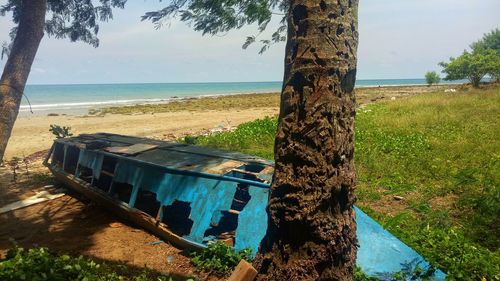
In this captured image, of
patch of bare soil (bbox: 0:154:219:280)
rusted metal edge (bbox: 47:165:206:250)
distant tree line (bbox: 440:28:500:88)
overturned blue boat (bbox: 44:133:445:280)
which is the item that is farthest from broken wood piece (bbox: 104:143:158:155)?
distant tree line (bbox: 440:28:500:88)

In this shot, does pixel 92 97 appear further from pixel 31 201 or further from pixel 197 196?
pixel 197 196

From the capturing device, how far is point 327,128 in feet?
9.41

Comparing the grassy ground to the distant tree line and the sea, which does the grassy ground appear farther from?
the distant tree line

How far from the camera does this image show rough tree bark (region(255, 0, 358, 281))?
9.43 feet

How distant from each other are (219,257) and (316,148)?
10.4ft

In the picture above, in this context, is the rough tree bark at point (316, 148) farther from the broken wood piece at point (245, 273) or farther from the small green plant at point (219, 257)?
the small green plant at point (219, 257)

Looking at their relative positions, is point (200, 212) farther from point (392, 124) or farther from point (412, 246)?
point (392, 124)

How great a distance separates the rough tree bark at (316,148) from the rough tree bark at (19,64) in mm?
3546

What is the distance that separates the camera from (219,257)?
213 inches

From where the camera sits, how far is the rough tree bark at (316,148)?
288 cm

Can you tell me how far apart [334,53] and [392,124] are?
47.1 feet

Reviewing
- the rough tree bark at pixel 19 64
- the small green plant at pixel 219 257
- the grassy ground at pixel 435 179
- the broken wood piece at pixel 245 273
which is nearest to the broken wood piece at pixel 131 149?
the small green plant at pixel 219 257

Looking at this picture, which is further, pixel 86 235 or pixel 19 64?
pixel 86 235

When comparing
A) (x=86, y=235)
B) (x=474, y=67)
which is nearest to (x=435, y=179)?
(x=86, y=235)
